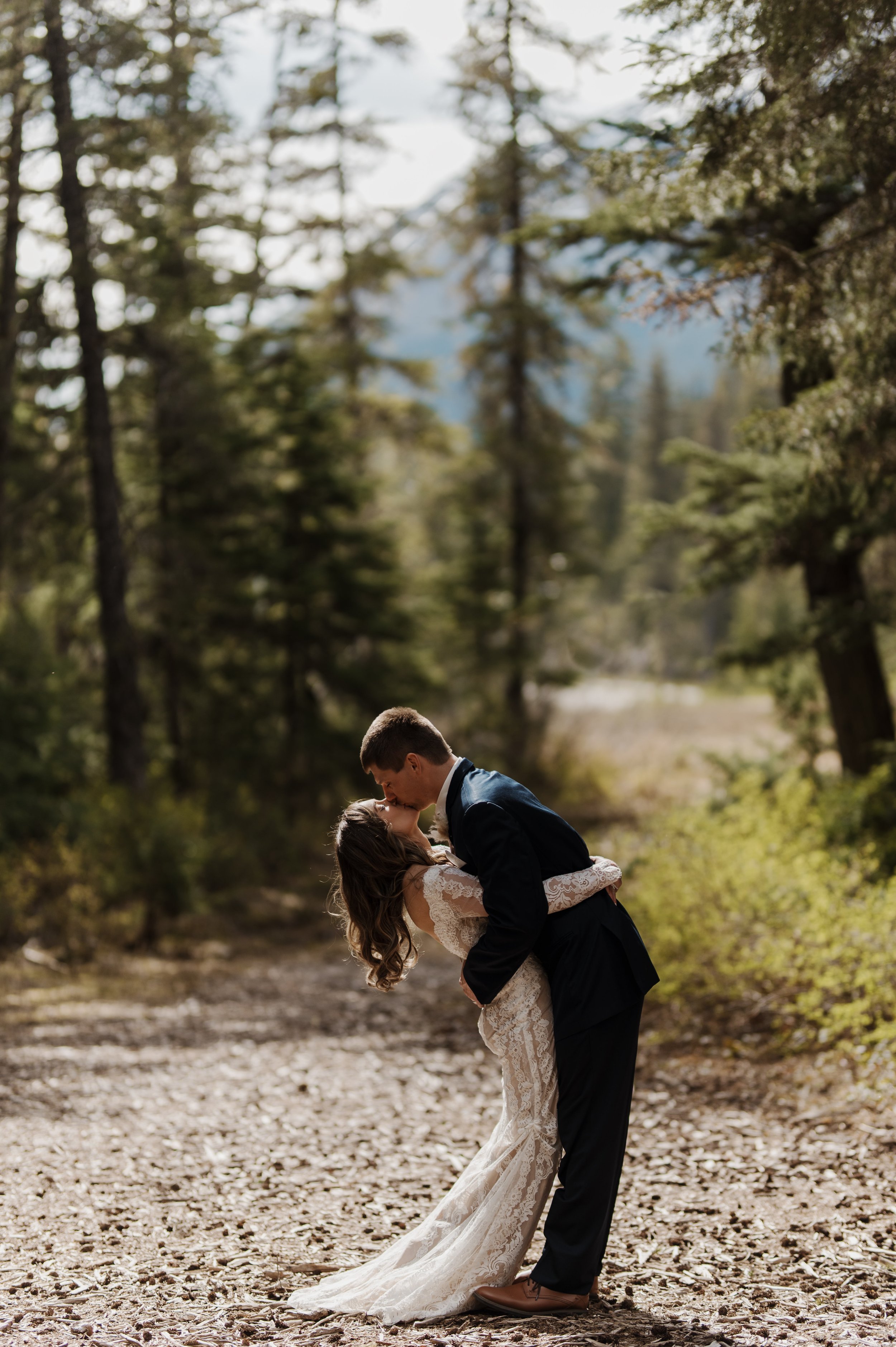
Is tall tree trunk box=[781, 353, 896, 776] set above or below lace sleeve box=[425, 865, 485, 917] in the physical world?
above

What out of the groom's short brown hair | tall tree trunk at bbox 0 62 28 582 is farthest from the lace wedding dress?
tall tree trunk at bbox 0 62 28 582

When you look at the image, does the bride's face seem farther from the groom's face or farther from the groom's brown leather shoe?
the groom's brown leather shoe

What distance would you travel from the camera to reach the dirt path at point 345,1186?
3.55 metres

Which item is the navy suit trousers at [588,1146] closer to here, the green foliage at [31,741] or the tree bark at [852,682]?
the tree bark at [852,682]

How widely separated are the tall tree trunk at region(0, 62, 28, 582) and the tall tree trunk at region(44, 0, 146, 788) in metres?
0.81

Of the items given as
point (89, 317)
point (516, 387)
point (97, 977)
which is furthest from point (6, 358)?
point (516, 387)

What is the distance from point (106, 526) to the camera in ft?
43.7

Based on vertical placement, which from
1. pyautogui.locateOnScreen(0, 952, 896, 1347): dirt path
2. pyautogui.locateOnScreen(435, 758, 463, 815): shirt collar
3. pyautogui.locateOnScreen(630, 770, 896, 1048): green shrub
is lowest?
pyautogui.locateOnScreen(0, 952, 896, 1347): dirt path

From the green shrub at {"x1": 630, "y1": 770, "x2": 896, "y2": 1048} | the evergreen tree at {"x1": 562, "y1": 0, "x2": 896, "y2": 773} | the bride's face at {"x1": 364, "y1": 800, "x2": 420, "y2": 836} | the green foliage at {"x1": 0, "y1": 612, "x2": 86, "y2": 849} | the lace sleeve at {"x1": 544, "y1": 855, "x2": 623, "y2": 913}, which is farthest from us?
the green foliage at {"x1": 0, "y1": 612, "x2": 86, "y2": 849}

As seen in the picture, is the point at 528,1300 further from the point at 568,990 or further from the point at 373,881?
the point at 373,881

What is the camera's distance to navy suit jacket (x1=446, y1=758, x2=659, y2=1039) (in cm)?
328

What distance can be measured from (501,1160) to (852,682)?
7.83m

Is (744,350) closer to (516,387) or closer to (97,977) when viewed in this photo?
(97,977)

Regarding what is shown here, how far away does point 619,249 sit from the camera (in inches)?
383
